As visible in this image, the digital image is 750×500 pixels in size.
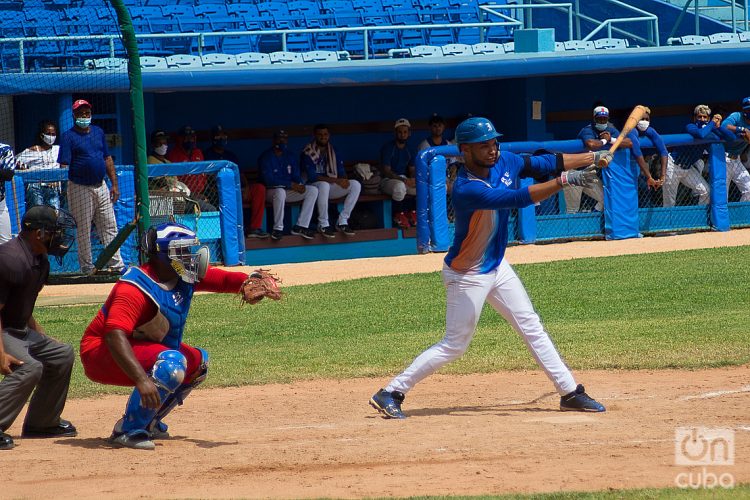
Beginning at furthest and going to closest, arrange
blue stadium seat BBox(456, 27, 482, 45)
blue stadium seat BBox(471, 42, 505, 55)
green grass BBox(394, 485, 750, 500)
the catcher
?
blue stadium seat BBox(456, 27, 482, 45) < blue stadium seat BBox(471, 42, 505, 55) < the catcher < green grass BBox(394, 485, 750, 500)

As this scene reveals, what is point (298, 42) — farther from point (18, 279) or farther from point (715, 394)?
point (18, 279)

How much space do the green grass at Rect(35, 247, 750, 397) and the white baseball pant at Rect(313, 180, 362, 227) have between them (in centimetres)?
278

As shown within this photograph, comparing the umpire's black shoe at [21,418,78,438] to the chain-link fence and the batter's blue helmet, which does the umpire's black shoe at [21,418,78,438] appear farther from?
the chain-link fence

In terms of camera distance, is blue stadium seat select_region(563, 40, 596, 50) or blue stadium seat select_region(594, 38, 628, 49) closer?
blue stadium seat select_region(563, 40, 596, 50)

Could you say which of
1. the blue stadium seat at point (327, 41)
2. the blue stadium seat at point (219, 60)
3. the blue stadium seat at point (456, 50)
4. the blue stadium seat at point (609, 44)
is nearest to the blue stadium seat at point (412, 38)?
the blue stadium seat at point (327, 41)

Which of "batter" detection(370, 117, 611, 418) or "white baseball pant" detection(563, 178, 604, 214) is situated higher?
"batter" detection(370, 117, 611, 418)

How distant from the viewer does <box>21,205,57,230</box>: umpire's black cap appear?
6.36 metres

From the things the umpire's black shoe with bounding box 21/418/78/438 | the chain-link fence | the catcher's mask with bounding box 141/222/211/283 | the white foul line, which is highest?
the catcher's mask with bounding box 141/222/211/283

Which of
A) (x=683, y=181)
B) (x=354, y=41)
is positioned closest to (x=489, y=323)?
(x=683, y=181)

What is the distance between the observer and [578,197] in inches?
631

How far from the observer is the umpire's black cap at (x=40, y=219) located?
636 centimetres

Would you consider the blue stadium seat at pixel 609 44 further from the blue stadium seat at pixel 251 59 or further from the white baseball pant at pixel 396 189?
the blue stadium seat at pixel 251 59

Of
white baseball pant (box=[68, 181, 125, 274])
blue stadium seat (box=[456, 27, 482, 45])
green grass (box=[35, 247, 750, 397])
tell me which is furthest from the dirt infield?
blue stadium seat (box=[456, 27, 482, 45])

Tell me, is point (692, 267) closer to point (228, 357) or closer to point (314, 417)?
point (228, 357)
